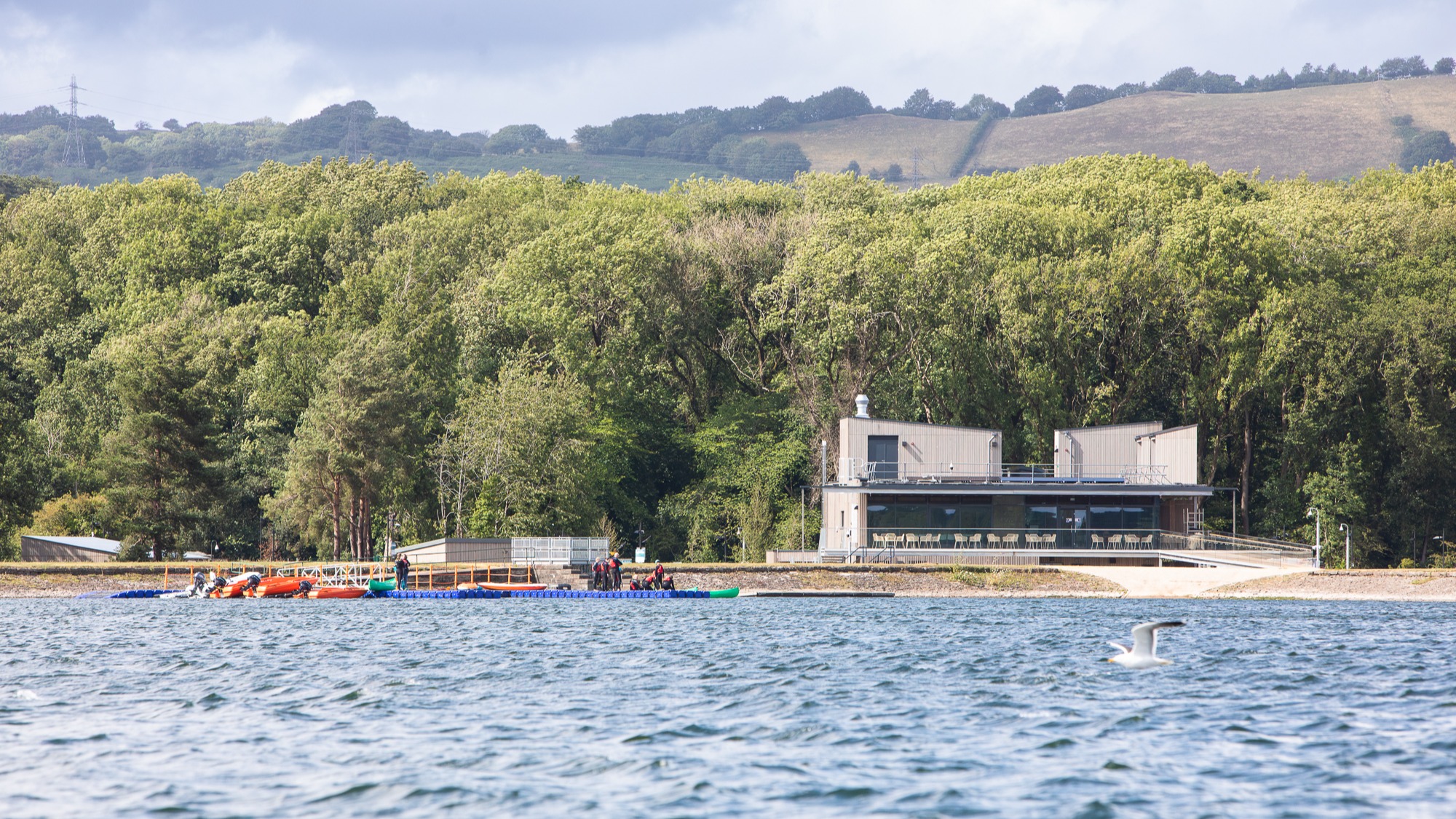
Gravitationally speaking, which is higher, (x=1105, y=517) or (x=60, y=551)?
(x=1105, y=517)

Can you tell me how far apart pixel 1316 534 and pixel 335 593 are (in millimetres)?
38334

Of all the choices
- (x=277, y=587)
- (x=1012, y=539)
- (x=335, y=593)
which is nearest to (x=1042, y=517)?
(x=1012, y=539)

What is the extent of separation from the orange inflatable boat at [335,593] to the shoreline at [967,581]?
21.2ft

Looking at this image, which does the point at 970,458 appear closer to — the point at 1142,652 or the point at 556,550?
the point at 556,550

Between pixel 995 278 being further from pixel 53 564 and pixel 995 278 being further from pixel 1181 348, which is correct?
pixel 53 564

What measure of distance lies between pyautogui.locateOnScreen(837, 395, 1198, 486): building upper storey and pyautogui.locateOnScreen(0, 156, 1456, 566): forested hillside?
3.72 meters

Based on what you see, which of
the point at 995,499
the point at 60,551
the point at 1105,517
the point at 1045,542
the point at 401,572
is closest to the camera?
the point at 401,572

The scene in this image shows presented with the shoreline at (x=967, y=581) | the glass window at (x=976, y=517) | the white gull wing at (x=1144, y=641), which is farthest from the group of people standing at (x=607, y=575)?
the white gull wing at (x=1144, y=641)

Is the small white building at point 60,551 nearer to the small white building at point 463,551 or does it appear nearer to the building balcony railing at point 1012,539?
the small white building at point 463,551

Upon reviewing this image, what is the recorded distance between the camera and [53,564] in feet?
173

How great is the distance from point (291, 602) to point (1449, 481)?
47894mm

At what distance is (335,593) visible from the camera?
166 ft

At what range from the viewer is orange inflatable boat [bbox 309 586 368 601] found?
50500mm

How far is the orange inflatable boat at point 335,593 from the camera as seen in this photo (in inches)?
1988
